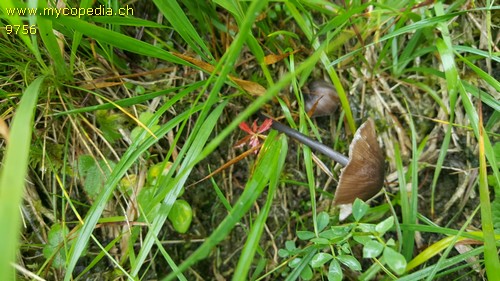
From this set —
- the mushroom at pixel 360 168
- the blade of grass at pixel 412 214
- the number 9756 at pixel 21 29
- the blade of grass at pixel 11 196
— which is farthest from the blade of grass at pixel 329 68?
the blade of grass at pixel 11 196

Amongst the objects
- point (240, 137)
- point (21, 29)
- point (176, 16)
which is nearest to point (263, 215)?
point (240, 137)

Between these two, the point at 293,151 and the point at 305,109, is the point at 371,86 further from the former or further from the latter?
the point at 293,151

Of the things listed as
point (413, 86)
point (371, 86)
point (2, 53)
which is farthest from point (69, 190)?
point (413, 86)

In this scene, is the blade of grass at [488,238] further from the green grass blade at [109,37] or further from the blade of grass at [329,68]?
the green grass blade at [109,37]

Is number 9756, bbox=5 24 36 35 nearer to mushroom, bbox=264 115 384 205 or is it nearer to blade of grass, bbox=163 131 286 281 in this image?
blade of grass, bbox=163 131 286 281

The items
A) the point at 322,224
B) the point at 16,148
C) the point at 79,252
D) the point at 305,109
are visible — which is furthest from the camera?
the point at 305,109

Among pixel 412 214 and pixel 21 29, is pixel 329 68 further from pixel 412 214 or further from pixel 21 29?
pixel 21 29
